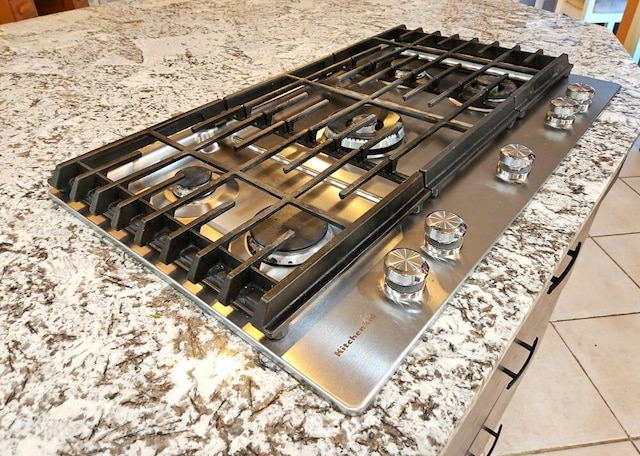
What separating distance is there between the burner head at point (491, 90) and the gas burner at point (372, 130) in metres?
0.17

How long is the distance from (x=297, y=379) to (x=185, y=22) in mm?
1149

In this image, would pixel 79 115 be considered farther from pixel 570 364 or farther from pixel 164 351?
pixel 570 364

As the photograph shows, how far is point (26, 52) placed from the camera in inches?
43.8

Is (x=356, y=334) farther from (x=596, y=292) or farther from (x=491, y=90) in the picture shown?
(x=596, y=292)

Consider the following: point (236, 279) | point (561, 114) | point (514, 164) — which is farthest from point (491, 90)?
point (236, 279)

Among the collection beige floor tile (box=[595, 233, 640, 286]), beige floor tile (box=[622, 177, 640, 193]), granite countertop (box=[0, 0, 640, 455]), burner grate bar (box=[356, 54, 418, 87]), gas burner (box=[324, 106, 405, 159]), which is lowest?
beige floor tile (box=[595, 233, 640, 286])

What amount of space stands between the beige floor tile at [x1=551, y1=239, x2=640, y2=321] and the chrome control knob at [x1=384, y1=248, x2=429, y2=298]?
56.1 inches

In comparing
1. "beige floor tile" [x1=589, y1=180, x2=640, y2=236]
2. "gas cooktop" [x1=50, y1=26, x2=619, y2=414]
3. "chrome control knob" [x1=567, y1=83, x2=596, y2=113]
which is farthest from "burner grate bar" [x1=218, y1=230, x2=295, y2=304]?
"beige floor tile" [x1=589, y1=180, x2=640, y2=236]

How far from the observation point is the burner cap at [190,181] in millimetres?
622

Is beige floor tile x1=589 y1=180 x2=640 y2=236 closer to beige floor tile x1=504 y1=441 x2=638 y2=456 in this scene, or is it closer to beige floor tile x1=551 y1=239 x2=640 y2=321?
beige floor tile x1=551 y1=239 x2=640 y2=321

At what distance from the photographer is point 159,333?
0.47 meters

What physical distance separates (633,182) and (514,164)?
2.07 meters

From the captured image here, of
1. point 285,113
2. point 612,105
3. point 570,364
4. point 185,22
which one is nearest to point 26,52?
point 185,22

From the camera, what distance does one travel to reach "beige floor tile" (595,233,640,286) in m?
1.88
